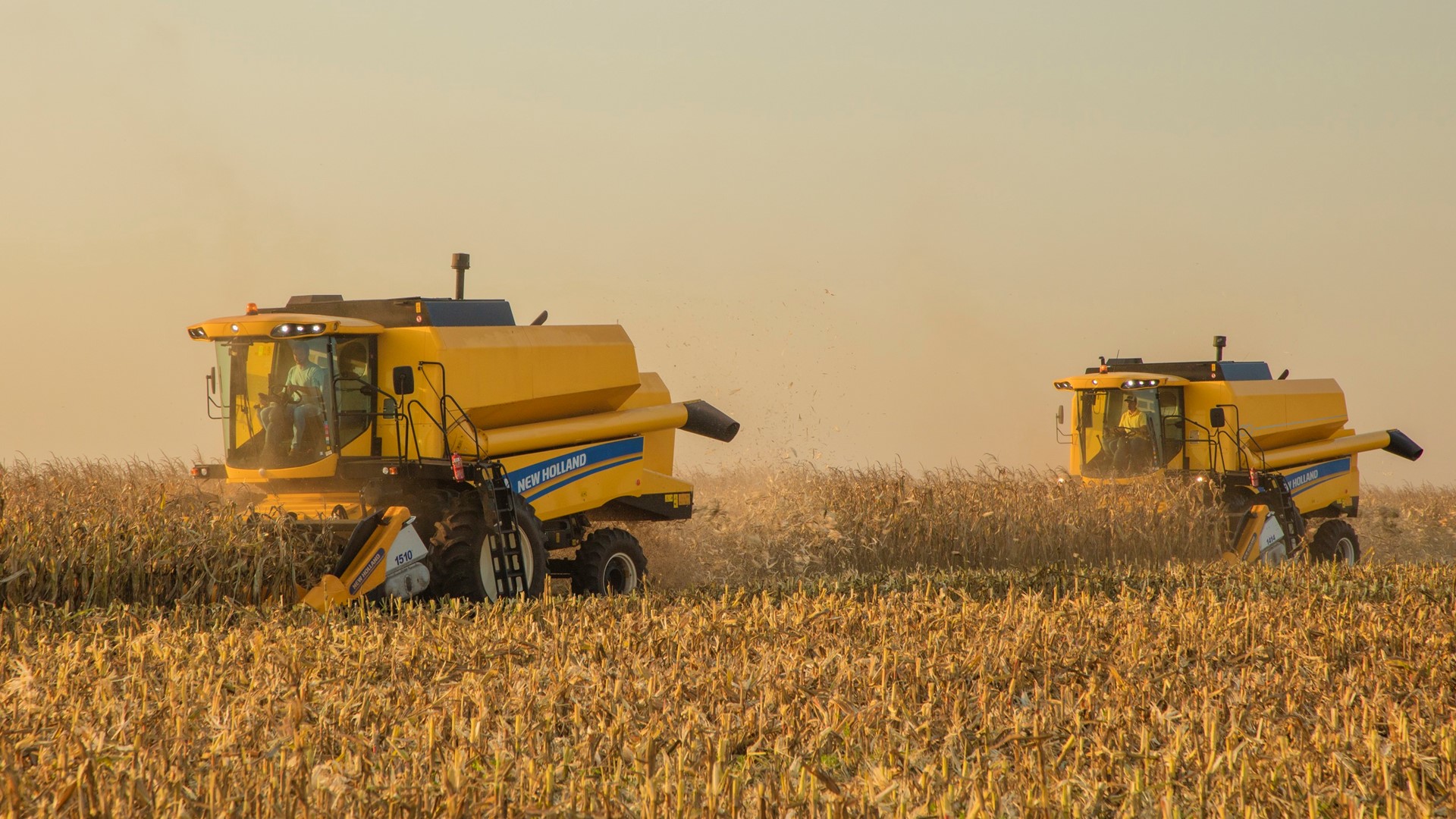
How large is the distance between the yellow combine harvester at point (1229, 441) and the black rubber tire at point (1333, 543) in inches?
0.5

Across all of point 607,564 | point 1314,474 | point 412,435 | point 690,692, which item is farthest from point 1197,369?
point 690,692

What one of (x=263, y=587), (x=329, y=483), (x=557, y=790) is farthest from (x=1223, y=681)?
(x=329, y=483)

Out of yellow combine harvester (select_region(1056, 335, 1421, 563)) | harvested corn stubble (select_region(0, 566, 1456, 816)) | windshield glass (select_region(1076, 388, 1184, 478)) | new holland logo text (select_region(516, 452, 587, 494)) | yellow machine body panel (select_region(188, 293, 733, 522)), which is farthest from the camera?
windshield glass (select_region(1076, 388, 1184, 478))

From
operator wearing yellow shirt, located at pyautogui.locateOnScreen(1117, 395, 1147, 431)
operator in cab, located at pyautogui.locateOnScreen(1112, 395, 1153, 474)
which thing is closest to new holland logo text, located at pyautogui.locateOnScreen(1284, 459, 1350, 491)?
operator in cab, located at pyautogui.locateOnScreen(1112, 395, 1153, 474)

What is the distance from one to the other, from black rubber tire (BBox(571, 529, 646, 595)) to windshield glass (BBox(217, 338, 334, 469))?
209cm

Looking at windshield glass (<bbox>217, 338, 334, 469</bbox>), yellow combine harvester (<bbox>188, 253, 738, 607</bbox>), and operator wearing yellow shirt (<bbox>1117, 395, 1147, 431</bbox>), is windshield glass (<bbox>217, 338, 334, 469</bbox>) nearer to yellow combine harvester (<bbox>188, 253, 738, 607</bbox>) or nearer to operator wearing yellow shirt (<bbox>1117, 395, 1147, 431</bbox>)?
yellow combine harvester (<bbox>188, 253, 738, 607</bbox>)

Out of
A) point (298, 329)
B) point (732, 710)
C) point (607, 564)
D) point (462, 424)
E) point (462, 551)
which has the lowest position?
point (732, 710)

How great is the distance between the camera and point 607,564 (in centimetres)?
965

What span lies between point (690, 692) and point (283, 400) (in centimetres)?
499

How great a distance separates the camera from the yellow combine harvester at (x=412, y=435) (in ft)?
26.8

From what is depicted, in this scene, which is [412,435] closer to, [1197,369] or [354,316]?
[354,316]

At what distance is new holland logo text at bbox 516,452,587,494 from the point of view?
9031mm

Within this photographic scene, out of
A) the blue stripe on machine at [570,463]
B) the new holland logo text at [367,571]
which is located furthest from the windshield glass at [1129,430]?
the new holland logo text at [367,571]

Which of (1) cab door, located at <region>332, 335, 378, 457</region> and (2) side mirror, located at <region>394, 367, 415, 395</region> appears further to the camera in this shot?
(1) cab door, located at <region>332, 335, 378, 457</region>
